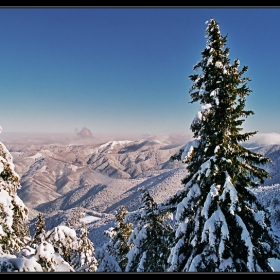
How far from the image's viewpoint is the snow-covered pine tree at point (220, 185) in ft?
22.1

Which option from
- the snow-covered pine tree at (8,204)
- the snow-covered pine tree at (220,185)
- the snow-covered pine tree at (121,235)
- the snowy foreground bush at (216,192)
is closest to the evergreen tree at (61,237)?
the snowy foreground bush at (216,192)

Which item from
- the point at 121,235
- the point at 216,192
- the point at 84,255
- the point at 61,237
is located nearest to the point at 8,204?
the point at 61,237

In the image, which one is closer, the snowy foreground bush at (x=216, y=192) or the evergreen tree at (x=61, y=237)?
the evergreen tree at (x=61, y=237)

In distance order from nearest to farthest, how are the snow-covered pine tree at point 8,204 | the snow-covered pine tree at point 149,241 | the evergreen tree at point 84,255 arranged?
1. the snow-covered pine tree at point 8,204
2. the snow-covered pine tree at point 149,241
3. the evergreen tree at point 84,255

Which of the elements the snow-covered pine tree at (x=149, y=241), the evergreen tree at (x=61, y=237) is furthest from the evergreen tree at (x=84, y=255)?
the evergreen tree at (x=61, y=237)

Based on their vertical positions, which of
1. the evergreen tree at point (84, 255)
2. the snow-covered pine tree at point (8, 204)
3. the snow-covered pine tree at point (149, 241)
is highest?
the snow-covered pine tree at point (8, 204)

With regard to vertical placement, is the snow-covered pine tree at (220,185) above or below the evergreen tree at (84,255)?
above

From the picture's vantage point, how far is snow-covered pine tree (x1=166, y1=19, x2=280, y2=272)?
22.1ft

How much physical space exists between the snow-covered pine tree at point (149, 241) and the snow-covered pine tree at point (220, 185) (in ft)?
13.8

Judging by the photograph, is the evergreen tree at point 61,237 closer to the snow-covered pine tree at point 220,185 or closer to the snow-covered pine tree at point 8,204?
the snow-covered pine tree at point 8,204

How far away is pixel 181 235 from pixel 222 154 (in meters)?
3.03

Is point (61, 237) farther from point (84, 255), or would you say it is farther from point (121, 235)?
point (121, 235)

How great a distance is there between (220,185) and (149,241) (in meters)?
6.35

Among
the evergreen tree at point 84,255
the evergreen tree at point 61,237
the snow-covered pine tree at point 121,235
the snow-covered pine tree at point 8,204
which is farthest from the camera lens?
the snow-covered pine tree at point 121,235
